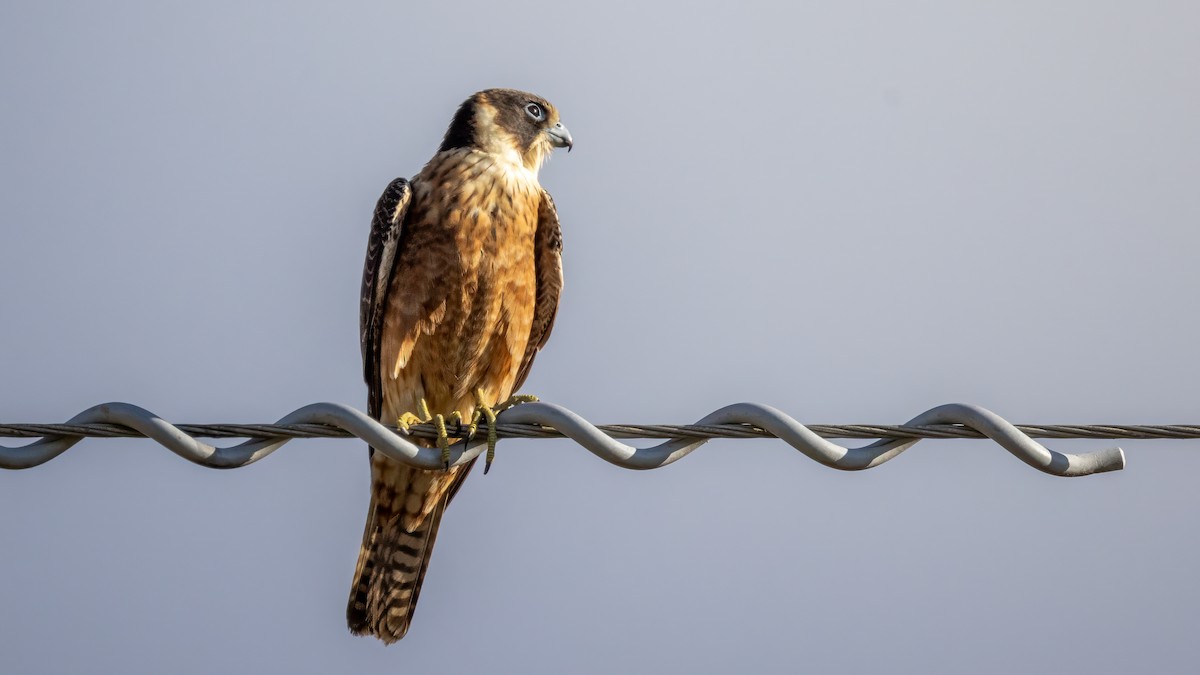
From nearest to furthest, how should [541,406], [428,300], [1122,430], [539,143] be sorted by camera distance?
[1122,430] → [541,406] → [428,300] → [539,143]

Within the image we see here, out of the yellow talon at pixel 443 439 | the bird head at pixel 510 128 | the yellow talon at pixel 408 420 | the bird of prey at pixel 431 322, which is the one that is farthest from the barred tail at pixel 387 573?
the bird head at pixel 510 128

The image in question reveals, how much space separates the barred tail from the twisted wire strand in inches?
92.8

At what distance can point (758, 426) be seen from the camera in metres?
3.40

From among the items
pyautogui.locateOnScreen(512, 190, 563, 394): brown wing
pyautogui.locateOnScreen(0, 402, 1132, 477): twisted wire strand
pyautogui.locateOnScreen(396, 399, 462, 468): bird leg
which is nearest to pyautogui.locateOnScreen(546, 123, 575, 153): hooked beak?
pyautogui.locateOnScreen(512, 190, 563, 394): brown wing

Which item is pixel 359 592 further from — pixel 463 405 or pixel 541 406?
pixel 541 406

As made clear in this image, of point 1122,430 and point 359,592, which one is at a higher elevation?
point 1122,430

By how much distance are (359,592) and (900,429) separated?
306 centimetres

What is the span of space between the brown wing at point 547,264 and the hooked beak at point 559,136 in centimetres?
55

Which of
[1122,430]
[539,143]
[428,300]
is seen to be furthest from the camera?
[539,143]

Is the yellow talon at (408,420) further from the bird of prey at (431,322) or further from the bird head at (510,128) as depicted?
the bird head at (510,128)

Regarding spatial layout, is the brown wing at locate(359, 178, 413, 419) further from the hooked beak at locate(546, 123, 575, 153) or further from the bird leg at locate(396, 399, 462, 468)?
the hooked beak at locate(546, 123, 575, 153)

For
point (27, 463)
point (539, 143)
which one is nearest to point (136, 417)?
point (27, 463)

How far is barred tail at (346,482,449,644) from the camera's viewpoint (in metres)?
5.79

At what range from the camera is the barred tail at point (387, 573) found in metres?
5.79
